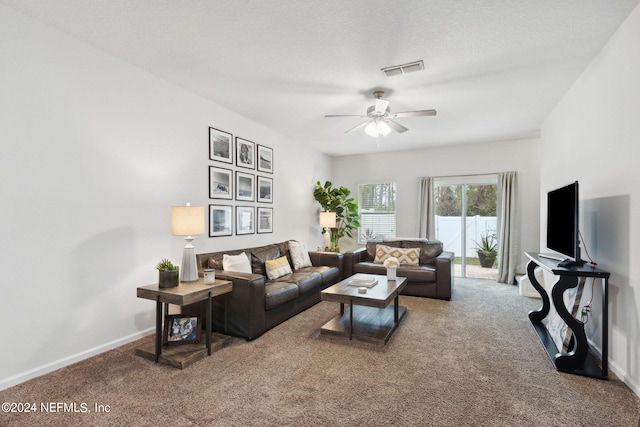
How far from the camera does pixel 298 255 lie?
189 inches

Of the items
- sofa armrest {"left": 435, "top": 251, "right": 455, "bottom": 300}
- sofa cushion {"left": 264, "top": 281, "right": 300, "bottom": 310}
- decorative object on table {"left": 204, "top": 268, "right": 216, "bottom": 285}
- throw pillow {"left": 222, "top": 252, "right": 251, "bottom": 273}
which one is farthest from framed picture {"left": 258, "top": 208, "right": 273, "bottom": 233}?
sofa armrest {"left": 435, "top": 251, "right": 455, "bottom": 300}

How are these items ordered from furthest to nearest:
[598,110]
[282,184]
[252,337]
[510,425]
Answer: [282,184], [252,337], [598,110], [510,425]

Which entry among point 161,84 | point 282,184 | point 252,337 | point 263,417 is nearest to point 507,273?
point 282,184

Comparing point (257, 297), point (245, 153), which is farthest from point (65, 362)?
point (245, 153)

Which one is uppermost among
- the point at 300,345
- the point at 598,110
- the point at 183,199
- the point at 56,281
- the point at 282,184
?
the point at 598,110

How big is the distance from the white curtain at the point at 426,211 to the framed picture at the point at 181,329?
4944mm

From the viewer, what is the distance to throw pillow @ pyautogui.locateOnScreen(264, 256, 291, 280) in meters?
4.05

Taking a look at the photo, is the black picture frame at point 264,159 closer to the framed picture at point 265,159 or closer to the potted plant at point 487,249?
the framed picture at point 265,159

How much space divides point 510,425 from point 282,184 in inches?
177

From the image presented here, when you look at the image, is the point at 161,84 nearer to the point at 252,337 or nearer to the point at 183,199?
the point at 183,199

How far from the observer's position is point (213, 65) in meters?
3.08

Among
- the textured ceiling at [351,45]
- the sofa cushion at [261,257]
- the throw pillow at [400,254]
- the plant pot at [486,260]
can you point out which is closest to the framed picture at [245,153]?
the textured ceiling at [351,45]

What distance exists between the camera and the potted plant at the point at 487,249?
6.20 meters

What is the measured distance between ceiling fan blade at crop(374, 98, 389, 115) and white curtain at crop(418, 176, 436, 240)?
11.0 ft
